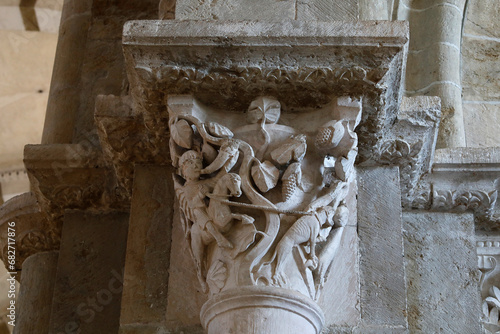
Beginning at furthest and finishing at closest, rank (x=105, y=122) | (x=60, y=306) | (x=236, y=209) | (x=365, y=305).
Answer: (x=60, y=306), (x=105, y=122), (x=365, y=305), (x=236, y=209)

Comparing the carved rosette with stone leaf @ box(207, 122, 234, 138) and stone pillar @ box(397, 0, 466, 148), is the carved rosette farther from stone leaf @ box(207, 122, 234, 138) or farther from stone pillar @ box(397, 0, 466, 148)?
stone pillar @ box(397, 0, 466, 148)

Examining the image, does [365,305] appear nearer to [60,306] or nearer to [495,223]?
[495,223]

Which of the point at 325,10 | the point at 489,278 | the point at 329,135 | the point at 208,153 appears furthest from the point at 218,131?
the point at 489,278

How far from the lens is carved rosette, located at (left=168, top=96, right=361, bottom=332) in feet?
8.68

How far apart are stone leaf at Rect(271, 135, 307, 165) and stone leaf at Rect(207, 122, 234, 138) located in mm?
148

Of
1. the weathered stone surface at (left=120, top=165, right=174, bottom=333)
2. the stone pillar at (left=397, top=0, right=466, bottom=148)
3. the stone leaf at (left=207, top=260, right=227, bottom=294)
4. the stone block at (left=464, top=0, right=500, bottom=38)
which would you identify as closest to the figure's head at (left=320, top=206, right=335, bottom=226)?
the stone leaf at (left=207, top=260, right=227, bottom=294)

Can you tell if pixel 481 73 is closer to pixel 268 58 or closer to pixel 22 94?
pixel 268 58

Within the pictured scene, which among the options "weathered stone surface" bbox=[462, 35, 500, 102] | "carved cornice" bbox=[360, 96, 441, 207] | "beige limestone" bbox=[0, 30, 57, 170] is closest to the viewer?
"carved cornice" bbox=[360, 96, 441, 207]

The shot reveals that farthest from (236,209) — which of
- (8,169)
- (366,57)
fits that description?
(8,169)

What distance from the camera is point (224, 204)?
2.70 m

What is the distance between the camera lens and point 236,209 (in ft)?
8.89

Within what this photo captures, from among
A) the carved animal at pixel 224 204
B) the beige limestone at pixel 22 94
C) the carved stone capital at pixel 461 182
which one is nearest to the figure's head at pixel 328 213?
the carved animal at pixel 224 204

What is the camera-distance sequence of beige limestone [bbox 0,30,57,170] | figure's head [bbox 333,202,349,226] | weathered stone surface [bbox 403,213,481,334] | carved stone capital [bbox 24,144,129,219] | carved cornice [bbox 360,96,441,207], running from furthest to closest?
1. beige limestone [bbox 0,30,57,170]
2. carved stone capital [bbox 24,144,129,219]
3. weathered stone surface [bbox 403,213,481,334]
4. carved cornice [bbox 360,96,441,207]
5. figure's head [bbox 333,202,349,226]

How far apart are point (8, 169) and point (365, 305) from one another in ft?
17.9
